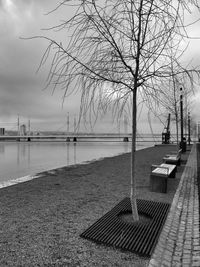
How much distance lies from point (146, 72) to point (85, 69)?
95 cm

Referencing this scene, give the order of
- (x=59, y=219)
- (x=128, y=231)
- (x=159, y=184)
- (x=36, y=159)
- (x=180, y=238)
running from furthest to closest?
(x=36, y=159) → (x=159, y=184) → (x=59, y=219) → (x=128, y=231) → (x=180, y=238)

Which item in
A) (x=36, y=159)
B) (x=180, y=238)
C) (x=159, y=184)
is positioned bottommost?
(x=36, y=159)

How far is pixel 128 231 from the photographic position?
3.54m

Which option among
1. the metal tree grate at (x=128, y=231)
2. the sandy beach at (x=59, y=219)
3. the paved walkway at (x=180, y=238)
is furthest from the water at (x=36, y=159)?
the paved walkway at (x=180, y=238)

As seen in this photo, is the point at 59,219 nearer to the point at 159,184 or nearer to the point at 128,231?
the point at 128,231

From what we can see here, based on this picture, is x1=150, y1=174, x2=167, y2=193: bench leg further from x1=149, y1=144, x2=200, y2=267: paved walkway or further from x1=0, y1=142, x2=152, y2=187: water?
x1=0, y1=142, x2=152, y2=187: water

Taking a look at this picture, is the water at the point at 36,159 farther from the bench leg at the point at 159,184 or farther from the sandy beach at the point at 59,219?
the bench leg at the point at 159,184

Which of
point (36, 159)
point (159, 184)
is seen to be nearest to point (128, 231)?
point (159, 184)

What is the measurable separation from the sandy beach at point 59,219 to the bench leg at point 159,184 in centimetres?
16

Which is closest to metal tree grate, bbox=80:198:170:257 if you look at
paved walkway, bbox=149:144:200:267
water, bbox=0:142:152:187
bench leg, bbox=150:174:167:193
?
paved walkway, bbox=149:144:200:267

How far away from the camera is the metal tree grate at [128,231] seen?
3.11 metres

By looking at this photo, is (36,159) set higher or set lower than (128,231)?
lower

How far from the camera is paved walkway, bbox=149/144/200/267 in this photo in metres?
2.81

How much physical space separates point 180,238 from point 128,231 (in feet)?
2.40
